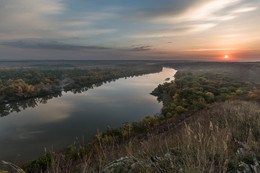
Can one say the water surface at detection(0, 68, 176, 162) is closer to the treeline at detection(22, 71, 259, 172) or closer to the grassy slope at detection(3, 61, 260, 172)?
the treeline at detection(22, 71, 259, 172)

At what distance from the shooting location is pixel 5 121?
104 feet

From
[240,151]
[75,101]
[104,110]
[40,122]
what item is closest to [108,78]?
[75,101]

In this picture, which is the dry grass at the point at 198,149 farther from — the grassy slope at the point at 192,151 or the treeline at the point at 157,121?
the treeline at the point at 157,121

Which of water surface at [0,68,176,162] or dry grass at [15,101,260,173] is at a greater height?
dry grass at [15,101,260,173]

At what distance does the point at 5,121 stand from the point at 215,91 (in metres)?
58.7

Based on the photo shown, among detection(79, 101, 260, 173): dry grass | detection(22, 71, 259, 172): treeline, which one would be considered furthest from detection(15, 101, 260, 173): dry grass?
detection(22, 71, 259, 172): treeline

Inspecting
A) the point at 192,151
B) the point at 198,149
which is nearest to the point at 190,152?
the point at 192,151

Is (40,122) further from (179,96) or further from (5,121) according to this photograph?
(179,96)

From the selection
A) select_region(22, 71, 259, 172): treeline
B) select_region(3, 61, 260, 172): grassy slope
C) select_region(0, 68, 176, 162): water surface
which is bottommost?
select_region(0, 68, 176, 162): water surface

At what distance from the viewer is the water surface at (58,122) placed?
22031 mm

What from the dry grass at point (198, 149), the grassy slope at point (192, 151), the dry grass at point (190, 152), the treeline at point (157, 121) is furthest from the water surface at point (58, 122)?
the dry grass at point (198, 149)

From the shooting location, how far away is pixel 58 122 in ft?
100

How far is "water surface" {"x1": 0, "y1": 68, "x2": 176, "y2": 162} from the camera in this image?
22.0 meters

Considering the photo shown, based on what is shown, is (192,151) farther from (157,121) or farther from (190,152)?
(157,121)
